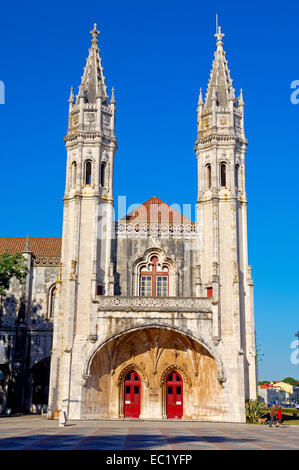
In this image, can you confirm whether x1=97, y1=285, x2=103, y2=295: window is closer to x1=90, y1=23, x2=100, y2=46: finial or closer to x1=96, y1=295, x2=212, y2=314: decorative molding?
x1=96, y1=295, x2=212, y2=314: decorative molding

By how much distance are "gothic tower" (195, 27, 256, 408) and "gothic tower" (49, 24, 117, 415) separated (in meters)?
6.17

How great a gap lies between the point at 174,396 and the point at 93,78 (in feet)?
72.0

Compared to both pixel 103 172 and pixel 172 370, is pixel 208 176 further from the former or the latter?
pixel 172 370

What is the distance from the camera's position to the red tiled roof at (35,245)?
45.6 m

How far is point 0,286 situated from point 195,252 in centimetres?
1245

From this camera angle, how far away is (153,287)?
35562 mm

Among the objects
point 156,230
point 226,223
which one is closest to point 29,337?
point 156,230

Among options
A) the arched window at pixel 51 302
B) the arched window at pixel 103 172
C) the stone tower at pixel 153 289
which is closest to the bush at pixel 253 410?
the stone tower at pixel 153 289

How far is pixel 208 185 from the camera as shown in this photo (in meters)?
36.3

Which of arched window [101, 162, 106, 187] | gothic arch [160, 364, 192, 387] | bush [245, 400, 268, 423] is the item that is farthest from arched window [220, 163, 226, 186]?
bush [245, 400, 268, 423]

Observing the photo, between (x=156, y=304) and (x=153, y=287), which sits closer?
(x=156, y=304)

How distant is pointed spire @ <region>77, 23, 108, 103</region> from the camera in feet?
123

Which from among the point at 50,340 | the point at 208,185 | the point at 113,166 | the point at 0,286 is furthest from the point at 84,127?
the point at 50,340

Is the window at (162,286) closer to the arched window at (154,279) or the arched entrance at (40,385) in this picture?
the arched window at (154,279)
